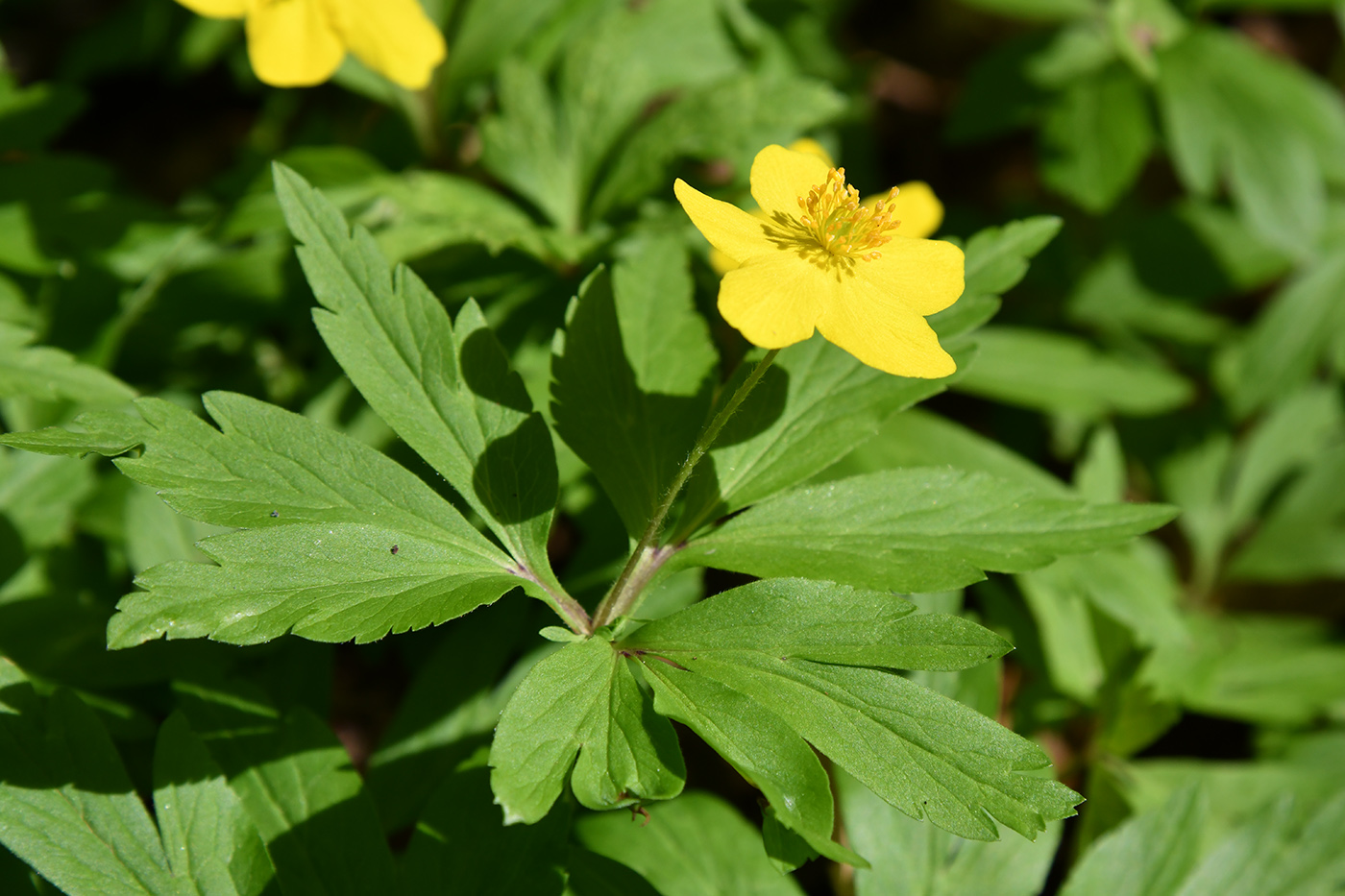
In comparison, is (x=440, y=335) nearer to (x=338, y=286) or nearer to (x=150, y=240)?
A: (x=338, y=286)

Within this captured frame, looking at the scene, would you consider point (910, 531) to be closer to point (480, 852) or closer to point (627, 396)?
point (627, 396)

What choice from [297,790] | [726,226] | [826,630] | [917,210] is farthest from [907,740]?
[917,210]

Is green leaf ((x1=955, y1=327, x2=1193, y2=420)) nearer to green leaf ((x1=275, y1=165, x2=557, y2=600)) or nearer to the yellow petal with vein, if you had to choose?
the yellow petal with vein

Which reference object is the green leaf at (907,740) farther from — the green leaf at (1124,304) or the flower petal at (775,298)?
the green leaf at (1124,304)

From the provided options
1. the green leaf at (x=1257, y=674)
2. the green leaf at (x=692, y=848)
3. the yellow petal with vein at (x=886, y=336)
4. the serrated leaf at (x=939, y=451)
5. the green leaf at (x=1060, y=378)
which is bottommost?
the green leaf at (x=1257, y=674)

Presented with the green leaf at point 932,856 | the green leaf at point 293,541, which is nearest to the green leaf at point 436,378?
the green leaf at point 293,541

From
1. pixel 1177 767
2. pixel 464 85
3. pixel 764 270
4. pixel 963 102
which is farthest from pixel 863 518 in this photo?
pixel 963 102
